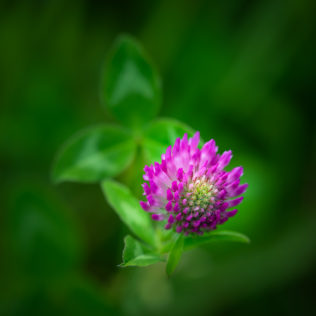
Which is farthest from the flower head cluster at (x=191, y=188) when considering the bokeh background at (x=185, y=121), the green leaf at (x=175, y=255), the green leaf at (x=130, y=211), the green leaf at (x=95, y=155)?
the bokeh background at (x=185, y=121)

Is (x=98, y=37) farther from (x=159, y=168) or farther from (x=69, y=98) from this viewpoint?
(x=159, y=168)

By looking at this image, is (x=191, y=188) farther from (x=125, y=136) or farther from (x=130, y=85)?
(x=130, y=85)

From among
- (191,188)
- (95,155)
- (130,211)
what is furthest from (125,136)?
(191,188)

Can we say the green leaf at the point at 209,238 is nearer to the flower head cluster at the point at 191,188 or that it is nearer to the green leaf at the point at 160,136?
the flower head cluster at the point at 191,188

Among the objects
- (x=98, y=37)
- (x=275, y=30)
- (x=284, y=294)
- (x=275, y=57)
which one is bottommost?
(x=284, y=294)

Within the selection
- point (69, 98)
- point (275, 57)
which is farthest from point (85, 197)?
point (275, 57)

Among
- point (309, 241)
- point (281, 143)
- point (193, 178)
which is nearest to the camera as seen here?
point (193, 178)
